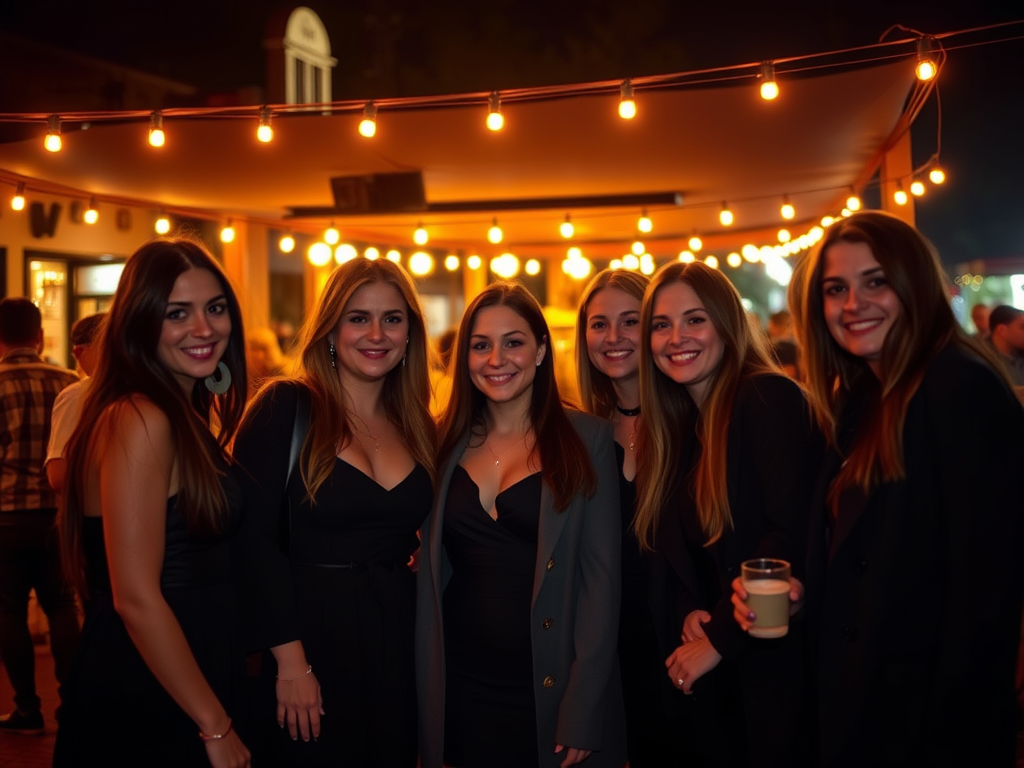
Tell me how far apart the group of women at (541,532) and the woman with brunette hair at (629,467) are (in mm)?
12

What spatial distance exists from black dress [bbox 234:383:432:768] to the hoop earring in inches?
4.1

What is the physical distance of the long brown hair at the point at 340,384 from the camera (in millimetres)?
2613

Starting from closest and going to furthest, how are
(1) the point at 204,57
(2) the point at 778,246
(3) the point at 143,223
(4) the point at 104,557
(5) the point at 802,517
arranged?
A: 1. (4) the point at 104,557
2. (5) the point at 802,517
3. (3) the point at 143,223
4. (2) the point at 778,246
5. (1) the point at 204,57

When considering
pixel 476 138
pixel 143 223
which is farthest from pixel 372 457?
pixel 143 223

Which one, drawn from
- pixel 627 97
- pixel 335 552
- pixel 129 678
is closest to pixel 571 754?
pixel 335 552

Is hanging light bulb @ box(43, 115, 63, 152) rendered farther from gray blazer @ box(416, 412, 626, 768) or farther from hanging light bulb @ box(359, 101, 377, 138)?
gray blazer @ box(416, 412, 626, 768)

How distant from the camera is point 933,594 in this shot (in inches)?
79.7

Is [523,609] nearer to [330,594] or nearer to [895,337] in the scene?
[330,594]

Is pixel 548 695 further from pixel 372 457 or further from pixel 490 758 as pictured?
pixel 372 457

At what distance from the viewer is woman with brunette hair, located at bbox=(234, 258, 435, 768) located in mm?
2480

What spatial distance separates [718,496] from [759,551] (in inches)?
7.4

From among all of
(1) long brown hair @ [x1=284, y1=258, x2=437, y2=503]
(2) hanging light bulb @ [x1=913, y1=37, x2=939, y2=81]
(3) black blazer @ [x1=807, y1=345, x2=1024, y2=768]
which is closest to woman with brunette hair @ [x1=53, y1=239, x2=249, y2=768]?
(1) long brown hair @ [x1=284, y1=258, x2=437, y2=503]

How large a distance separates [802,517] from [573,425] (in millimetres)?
808

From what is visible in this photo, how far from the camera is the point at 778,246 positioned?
12.7m
